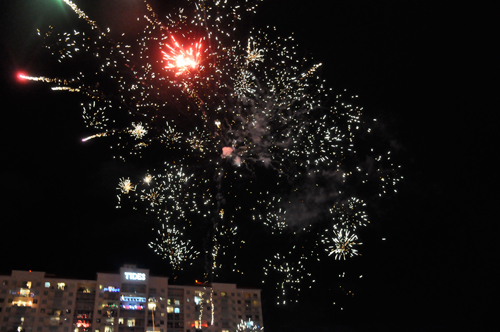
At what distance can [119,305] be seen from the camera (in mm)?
61438

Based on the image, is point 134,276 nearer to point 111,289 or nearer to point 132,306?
point 111,289

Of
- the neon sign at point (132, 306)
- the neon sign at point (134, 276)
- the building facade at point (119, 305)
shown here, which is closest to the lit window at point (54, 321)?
the building facade at point (119, 305)

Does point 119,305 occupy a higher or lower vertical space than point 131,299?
lower

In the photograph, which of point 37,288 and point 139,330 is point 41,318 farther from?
point 139,330

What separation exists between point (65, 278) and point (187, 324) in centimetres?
1882

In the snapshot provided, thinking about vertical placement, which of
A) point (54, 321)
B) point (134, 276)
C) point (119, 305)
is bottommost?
point (54, 321)

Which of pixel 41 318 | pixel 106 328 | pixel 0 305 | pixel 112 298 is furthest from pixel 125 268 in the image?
pixel 0 305

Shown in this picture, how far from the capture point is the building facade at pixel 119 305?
5812 centimetres

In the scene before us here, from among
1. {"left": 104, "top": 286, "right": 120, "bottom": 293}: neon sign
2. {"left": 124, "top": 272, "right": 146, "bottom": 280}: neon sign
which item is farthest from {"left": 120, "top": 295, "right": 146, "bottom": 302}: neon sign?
{"left": 124, "top": 272, "right": 146, "bottom": 280}: neon sign

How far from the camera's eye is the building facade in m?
58.1

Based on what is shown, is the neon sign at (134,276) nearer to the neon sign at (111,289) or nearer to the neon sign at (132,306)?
the neon sign at (111,289)

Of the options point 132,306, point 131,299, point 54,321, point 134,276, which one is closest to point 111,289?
point 131,299

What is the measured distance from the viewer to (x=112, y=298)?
2431 inches

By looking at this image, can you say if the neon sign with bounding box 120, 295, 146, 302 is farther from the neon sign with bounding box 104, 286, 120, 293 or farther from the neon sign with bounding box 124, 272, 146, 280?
the neon sign with bounding box 124, 272, 146, 280
